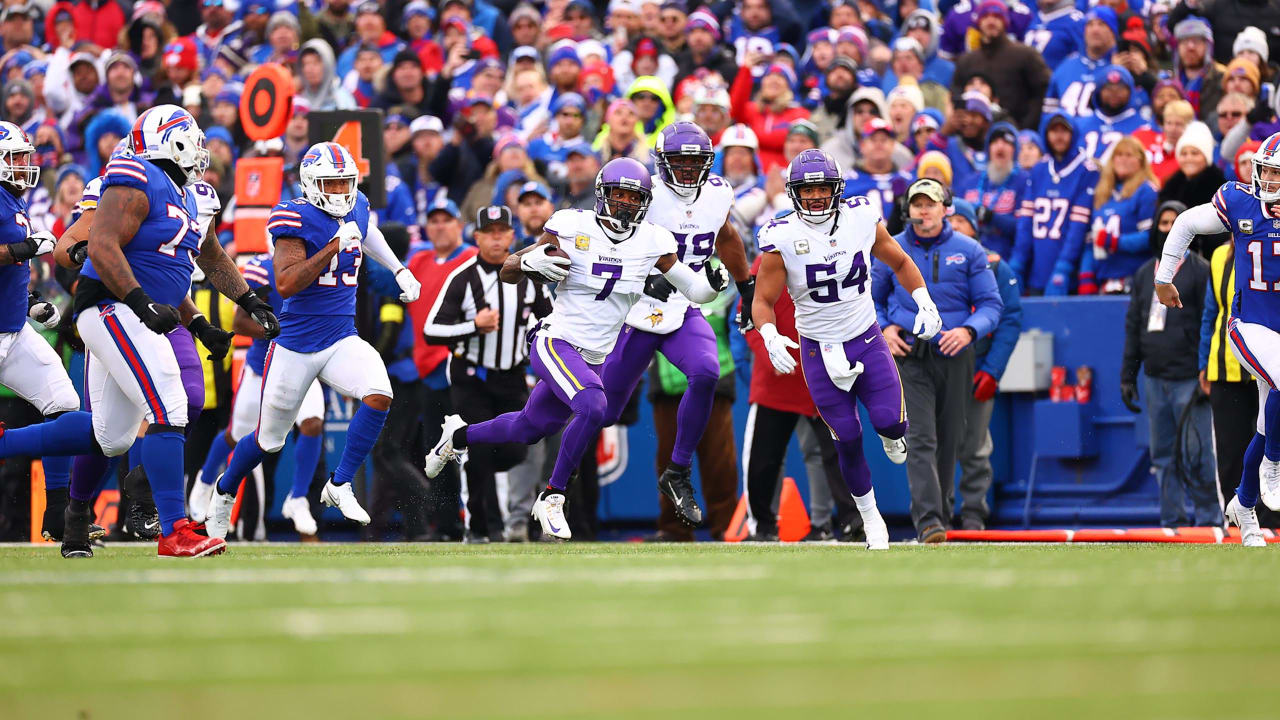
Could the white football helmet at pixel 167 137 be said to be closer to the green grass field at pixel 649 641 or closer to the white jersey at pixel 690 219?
the white jersey at pixel 690 219

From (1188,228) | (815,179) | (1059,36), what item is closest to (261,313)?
(815,179)

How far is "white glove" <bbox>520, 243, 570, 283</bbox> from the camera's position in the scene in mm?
9320

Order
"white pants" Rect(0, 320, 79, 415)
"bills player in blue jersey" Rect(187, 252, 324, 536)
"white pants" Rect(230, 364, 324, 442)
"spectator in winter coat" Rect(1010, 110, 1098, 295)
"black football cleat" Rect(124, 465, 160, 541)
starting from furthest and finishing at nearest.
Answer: "spectator in winter coat" Rect(1010, 110, 1098, 295) → "white pants" Rect(230, 364, 324, 442) → "black football cleat" Rect(124, 465, 160, 541) → "bills player in blue jersey" Rect(187, 252, 324, 536) → "white pants" Rect(0, 320, 79, 415)

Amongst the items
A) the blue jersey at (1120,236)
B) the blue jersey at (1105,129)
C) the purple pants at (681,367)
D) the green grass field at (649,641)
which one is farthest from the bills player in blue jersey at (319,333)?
the blue jersey at (1105,129)

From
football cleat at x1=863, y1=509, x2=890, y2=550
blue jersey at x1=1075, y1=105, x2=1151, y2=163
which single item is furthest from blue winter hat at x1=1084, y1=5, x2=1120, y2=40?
football cleat at x1=863, y1=509, x2=890, y2=550

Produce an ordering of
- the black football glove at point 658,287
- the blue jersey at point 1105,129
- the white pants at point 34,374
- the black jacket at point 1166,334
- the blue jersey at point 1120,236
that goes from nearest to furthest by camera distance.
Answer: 1. the white pants at point 34,374
2. the black football glove at point 658,287
3. the black jacket at point 1166,334
4. the blue jersey at point 1120,236
5. the blue jersey at point 1105,129

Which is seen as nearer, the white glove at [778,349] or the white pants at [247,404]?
the white glove at [778,349]

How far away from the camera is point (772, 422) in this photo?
11000 mm

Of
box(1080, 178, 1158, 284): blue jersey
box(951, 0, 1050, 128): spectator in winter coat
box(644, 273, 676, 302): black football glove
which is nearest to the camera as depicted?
box(644, 273, 676, 302): black football glove

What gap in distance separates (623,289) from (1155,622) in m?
5.21

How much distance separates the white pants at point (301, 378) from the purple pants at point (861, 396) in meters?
2.23

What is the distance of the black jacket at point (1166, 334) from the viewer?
10844 millimetres

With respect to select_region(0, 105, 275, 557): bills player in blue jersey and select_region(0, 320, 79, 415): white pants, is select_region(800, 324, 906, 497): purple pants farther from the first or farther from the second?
select_region(0, 320, 79, 415): white pants

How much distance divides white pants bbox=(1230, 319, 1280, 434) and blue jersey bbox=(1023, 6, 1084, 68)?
5558 mm
